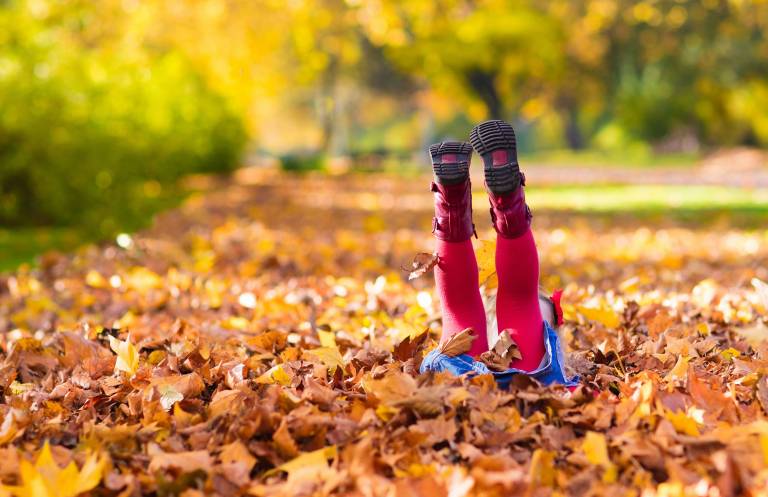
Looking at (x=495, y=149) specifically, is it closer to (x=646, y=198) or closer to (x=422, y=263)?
(x=422, y=263)

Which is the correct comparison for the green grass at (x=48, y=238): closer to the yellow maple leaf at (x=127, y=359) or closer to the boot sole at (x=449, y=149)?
the yellow maple leaf at (x=127, y=359)

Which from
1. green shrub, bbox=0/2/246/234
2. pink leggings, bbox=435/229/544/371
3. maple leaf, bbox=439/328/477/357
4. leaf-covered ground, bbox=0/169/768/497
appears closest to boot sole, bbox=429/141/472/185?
pink leggings, bbox=435/229/544/371

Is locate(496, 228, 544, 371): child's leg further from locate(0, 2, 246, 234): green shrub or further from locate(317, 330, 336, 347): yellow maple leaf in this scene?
locate(0, 2, 246, 234): green shrub

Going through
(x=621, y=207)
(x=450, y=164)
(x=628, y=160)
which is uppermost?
(x=450, y=164)

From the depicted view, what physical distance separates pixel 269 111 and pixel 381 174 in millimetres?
33239

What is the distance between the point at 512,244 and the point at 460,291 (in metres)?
0.25

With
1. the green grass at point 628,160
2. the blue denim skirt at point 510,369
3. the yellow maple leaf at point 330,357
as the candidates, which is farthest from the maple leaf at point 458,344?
the green grass at point 628,160

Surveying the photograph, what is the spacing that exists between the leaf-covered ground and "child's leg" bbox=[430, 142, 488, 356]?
0.73 feet

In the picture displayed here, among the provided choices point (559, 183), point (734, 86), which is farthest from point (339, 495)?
point (734, 86)

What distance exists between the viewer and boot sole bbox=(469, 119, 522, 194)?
7.80 ft

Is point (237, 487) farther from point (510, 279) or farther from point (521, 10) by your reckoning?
point (521, 10)

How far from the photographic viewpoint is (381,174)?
27.5 meters

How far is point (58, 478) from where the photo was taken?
2008 millimetres

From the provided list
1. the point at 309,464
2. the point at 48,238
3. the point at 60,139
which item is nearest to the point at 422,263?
the point at 309,464
